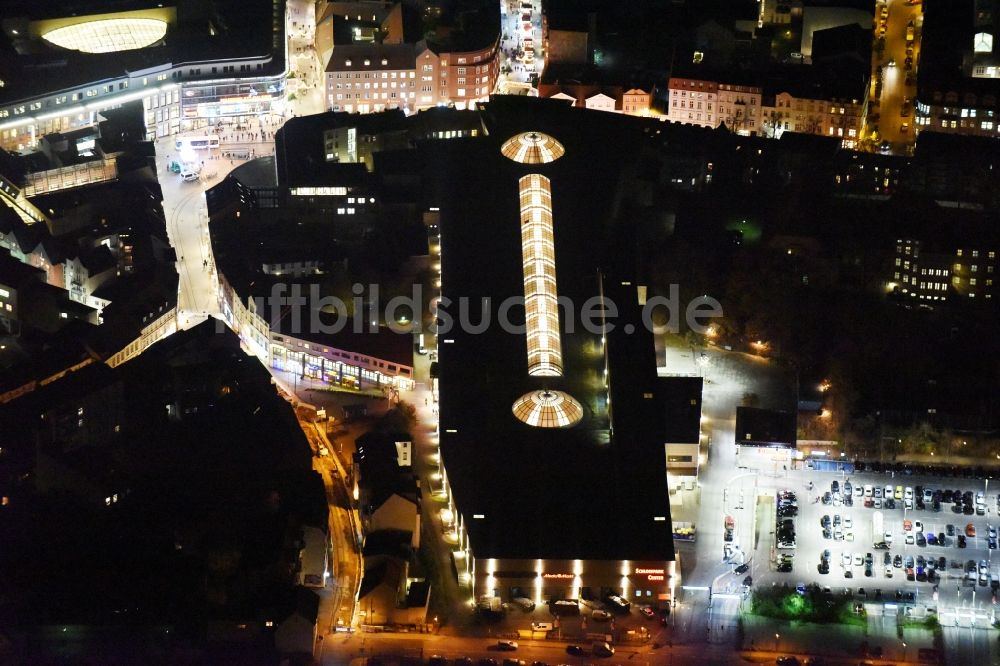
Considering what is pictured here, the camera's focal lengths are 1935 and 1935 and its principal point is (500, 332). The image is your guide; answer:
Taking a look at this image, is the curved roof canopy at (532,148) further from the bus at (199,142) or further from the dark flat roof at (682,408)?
the bus at (199,142)

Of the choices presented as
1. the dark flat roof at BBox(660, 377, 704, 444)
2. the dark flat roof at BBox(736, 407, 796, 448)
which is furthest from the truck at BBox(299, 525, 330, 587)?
the dark flat roof at BBox(736, 407, 796, 448)

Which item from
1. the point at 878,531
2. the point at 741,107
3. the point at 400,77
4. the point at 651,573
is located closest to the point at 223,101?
the point at 400,77

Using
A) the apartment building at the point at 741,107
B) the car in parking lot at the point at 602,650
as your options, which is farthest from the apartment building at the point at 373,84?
the car in parking lot at the point at 602,650

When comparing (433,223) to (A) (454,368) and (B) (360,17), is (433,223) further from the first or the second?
(B) (360,17)

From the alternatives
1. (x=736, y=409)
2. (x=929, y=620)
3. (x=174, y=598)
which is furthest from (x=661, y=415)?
(x=174, y=598)

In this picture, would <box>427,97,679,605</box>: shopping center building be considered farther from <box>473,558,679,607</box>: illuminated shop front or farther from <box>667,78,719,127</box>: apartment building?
<box>667,78,719,127</box>: apartment building
